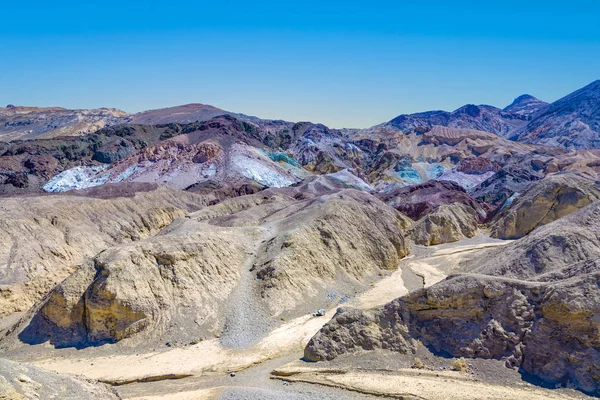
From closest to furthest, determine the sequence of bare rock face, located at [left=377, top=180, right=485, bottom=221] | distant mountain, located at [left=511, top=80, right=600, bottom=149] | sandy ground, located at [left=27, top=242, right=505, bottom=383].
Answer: sandy ground, located at [left=27, top=242, right=505, bottom=383] → bare rock face, located at [left=377, top=180, right=485, bottom=221] → distant mountain, located at [left=511, top=80, right=600, bottom=149]

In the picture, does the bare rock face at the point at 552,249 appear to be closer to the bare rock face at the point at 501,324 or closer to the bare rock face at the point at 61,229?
the bare rock face at the point at 501,324

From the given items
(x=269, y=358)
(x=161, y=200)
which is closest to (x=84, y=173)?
(x=161, y=200)

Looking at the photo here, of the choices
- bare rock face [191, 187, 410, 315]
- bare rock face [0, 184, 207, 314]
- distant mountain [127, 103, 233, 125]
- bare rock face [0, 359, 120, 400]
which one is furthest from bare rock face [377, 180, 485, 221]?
distant mountain [127, 103, 233, 125]

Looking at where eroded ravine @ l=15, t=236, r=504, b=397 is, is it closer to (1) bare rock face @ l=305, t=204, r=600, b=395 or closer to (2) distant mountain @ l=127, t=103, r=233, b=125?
(1) bare rock face @ l=305, t=204, r=600, b=395

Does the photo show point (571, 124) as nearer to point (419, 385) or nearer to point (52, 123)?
point (419, 385)

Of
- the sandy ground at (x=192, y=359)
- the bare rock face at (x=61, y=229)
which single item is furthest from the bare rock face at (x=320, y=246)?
the bare rock face at (x=61, y=229)

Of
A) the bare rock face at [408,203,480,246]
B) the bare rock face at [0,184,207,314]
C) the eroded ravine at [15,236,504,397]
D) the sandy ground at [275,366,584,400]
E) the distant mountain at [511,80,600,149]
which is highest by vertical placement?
the distant mountain at [511,80,600,149]
